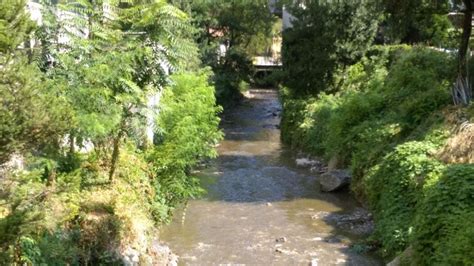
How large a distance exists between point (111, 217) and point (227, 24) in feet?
94.7

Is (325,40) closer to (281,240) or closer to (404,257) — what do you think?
(281,240)

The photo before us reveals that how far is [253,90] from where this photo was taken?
48.2 m

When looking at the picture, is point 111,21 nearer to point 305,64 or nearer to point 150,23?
point 150,23

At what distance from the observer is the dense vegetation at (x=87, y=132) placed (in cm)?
568

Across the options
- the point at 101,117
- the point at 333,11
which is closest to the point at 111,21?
the point at 101,117

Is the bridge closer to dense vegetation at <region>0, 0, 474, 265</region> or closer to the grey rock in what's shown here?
dense vegetation at <region>0, 0, 474, 265</region>

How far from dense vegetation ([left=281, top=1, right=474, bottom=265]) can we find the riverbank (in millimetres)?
27

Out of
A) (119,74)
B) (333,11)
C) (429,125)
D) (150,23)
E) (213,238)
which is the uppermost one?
(333,11)

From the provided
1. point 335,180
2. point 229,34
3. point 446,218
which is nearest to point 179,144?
point 335,180

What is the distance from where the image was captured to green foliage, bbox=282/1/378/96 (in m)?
25.5

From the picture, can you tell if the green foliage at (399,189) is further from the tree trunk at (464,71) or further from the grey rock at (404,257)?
the tree trunk at (464,71)

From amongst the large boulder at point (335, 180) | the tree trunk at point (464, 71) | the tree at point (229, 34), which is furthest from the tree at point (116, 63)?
the tree at point (229, 34)

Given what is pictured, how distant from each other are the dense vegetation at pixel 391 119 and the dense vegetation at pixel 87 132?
194 inches

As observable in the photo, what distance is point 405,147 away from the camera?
13102 millimetres
